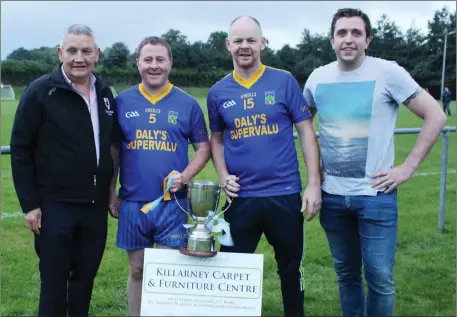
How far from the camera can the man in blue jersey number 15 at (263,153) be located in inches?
119

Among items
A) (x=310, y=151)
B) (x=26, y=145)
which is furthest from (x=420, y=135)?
(x=26, y=145)

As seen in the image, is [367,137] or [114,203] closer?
[367,137]

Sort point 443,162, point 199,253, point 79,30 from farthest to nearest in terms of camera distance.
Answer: point 443,162, point 79,30, point 199,253

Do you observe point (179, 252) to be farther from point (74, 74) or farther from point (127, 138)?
point (74, 74)

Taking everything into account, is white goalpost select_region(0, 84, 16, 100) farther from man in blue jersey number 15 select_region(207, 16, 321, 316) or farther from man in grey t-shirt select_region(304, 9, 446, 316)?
man in grey t-shirt select_region(304, 9, 446, 316)

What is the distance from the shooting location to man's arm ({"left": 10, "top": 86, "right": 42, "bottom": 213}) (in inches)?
112

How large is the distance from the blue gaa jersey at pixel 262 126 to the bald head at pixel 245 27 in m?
0.22

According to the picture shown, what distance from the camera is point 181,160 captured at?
3.13 metres

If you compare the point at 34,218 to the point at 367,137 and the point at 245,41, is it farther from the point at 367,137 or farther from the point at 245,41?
the point at 367,137

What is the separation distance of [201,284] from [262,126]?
0.95 m

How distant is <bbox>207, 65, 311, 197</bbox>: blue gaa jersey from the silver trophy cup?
32 centimetres

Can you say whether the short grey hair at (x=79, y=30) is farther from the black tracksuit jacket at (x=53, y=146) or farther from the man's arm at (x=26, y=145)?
the man's arm at (x=26, y=145)

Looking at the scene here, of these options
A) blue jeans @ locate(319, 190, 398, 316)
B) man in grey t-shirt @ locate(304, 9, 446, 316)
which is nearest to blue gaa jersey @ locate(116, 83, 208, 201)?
man in grey t-shirt @ locate(304, 9, 446, 316)

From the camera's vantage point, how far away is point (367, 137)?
2.98 meters
